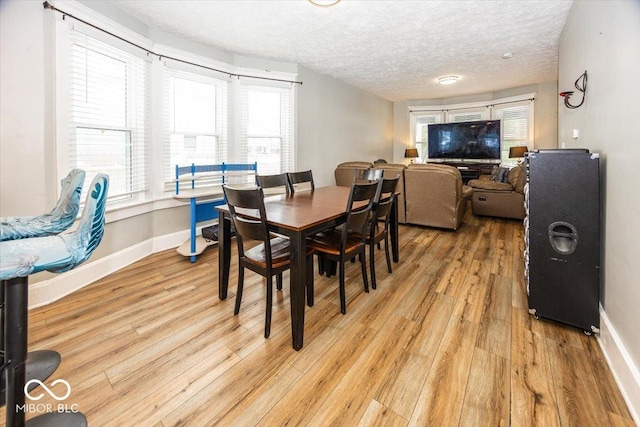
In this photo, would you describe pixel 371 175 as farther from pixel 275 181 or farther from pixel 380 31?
pixel 380 31

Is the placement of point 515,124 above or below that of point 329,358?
above

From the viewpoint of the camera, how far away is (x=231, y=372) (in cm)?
159

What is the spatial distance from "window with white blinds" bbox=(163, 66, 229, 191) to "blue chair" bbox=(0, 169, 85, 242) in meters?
2.18

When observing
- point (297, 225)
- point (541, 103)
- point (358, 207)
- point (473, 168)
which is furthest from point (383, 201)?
point (541, 103)

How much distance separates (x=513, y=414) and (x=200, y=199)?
3556 millimetres

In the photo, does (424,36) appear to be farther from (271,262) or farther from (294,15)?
(271,262)

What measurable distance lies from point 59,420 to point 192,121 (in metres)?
Result: 3.29

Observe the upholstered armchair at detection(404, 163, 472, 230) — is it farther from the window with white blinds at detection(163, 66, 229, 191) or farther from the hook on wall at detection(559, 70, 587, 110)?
the window with white blinds at detection(163, 66, 229, 191)

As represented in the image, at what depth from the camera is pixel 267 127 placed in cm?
458

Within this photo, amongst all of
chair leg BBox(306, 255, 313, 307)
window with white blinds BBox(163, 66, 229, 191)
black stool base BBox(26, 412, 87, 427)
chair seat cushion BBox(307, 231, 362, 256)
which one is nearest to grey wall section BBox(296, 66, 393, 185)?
window with white blinds BBox(163, 66, 229, 191)

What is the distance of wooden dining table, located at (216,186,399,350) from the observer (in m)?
1.74

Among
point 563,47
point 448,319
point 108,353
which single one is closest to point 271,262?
point 108,353

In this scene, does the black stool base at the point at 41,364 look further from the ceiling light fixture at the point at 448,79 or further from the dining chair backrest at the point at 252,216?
the ceiling light fixture at the point at 448,79

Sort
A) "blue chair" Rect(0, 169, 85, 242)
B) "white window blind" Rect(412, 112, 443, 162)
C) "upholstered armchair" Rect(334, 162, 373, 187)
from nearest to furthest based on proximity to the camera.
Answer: "blue chair" Rect(0, 169, 85, 242) < "upholstered armchair" Rect(334, 162, 373, 187) < "white window blind" Rect(412, 112, 443, 162)
